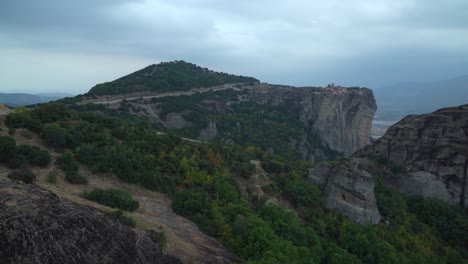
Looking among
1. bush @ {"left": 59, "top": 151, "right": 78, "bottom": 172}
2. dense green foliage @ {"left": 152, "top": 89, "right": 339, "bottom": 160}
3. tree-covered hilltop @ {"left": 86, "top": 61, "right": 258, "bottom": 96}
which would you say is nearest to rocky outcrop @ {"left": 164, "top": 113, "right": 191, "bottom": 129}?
dense green foliage @ {"left": 152, "top": 89, "right": 339, "bottom": 160}

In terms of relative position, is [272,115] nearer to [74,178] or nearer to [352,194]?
[352,194]

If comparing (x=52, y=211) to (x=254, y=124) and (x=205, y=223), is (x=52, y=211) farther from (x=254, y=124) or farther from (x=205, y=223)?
(x=254, y=124)

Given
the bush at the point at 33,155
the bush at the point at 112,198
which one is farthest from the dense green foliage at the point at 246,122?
the bush at the point at 112,198

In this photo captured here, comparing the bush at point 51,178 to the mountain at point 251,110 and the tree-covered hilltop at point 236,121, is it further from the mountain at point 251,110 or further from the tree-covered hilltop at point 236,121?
the mountain at point 251,110

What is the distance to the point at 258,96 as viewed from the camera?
89.4 m

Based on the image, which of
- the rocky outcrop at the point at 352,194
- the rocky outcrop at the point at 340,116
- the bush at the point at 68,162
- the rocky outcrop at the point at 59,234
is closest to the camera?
the rocky outcrop at the point at 59,234

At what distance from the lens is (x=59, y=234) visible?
42.4 ft

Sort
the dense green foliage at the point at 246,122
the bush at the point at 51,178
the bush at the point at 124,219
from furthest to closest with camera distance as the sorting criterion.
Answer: the dense green foliage at the point at 246,122, the bush at the point at 51,178, the bush at the point at 124,219

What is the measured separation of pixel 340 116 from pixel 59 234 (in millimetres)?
76421

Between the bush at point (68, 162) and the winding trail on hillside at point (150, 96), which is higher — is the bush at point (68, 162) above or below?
below

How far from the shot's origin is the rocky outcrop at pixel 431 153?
35500 millimetres

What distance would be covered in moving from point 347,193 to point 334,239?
4759 mm

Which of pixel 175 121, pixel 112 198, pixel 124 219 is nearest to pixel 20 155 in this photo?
pixel 112 198

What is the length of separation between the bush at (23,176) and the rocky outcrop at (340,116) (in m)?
70.4
